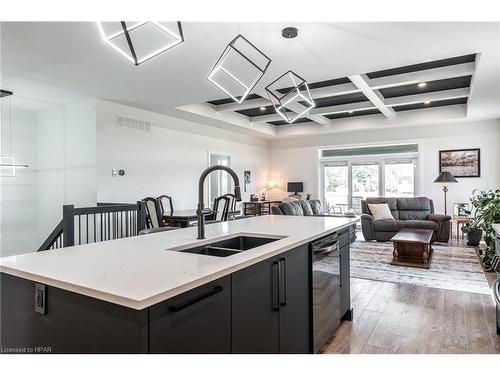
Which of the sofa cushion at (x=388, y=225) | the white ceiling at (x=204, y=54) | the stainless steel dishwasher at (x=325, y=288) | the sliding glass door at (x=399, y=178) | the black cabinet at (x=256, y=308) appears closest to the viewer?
the black cabinet at (x=256, y=308)

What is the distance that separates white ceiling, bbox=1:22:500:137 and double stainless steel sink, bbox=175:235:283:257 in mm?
1931

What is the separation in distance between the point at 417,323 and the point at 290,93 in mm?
2485

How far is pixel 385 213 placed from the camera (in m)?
7.28

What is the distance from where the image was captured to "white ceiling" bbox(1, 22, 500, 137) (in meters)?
3.04

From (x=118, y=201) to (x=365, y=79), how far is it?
4.65 meters

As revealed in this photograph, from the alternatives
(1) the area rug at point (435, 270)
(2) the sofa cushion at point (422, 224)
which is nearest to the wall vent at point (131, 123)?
(1) the area rug at point (435, 270)

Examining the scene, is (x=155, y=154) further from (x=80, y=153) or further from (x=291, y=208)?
(x=291, y=208)

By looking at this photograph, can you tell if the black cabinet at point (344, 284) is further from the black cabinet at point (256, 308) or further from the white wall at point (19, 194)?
the white wall at point (19, 194)

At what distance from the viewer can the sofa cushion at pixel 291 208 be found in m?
6.18

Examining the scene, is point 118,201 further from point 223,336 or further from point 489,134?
point 489,134

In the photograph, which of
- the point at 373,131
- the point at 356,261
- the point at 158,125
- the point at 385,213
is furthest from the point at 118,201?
the point at 373,131

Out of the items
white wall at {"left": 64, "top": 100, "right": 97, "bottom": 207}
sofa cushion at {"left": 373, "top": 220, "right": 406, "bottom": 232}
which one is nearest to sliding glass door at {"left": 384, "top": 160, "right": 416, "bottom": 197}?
sofa cushion at {"left": 373, "top": 220, "right": 406, "bottom": 232}

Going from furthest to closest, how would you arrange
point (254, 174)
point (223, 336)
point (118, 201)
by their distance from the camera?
point (254, 174) → point (118, 201) → point (223, 336)

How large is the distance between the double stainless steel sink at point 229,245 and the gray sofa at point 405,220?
17.7ft
